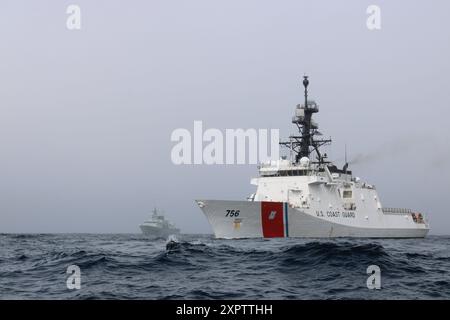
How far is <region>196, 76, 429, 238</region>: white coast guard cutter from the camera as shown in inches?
1369

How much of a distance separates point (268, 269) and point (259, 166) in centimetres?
2854

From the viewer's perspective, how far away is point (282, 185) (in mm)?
40438

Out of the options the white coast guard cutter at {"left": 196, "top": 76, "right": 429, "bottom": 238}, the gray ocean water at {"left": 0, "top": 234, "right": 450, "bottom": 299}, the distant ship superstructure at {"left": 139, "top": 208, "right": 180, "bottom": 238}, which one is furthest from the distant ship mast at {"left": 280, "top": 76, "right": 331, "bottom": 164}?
the distant ship superstructure at {"left": 139, "top": 208, "right": 180, "bottom": 238}

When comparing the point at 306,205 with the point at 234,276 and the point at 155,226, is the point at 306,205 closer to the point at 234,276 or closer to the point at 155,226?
the point at 234,276

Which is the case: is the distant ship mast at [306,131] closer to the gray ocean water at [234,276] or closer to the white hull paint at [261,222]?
the white hull paint at [261,222]

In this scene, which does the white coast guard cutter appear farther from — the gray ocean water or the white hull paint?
the gray ocean water

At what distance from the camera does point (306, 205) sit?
3781cm

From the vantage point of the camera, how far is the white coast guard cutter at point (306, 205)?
34.8 meters

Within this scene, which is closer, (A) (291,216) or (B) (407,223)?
(A) (291,216)

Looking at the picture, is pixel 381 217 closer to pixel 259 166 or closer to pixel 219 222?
pixel 259 166

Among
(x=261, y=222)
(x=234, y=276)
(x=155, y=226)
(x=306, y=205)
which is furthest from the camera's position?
(x=155, y=226)

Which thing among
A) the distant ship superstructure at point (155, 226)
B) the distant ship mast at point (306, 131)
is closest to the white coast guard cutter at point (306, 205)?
the distant ship mast at point (306, 131)

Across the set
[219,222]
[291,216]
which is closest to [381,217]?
[291,216]

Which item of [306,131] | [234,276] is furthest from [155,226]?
[234,276]
